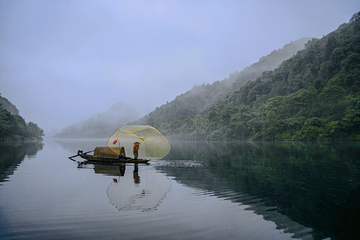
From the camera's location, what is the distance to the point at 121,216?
6.73 metres

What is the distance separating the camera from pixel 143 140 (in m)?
16.6

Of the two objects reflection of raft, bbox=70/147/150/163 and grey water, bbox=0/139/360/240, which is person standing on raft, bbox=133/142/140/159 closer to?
reflection of raft, bbox=70/147/150/163

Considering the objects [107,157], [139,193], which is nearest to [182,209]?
[139,193]

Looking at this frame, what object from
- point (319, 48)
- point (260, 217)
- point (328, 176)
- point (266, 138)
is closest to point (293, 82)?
point (319, 48)

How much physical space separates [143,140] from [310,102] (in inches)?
2946

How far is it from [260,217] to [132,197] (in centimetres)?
489

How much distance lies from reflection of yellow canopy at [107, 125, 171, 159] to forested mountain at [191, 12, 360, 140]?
2358 inches

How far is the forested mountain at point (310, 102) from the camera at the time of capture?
62.7 meters

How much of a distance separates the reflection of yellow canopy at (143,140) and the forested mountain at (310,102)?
59885mm

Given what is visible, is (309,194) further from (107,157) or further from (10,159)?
(10,159)

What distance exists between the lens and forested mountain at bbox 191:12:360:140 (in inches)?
2469

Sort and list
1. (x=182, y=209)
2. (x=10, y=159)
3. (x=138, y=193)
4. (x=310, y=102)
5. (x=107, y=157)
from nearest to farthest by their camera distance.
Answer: (x=182, y=209), (x=138, y=193), (x=107, y=157), (x=10, y=159), (x=310, y=102)

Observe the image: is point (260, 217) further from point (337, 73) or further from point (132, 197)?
point (337, 73)

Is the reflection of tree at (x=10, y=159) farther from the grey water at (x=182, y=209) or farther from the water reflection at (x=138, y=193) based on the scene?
the water reflection at (x=138, y=193)
